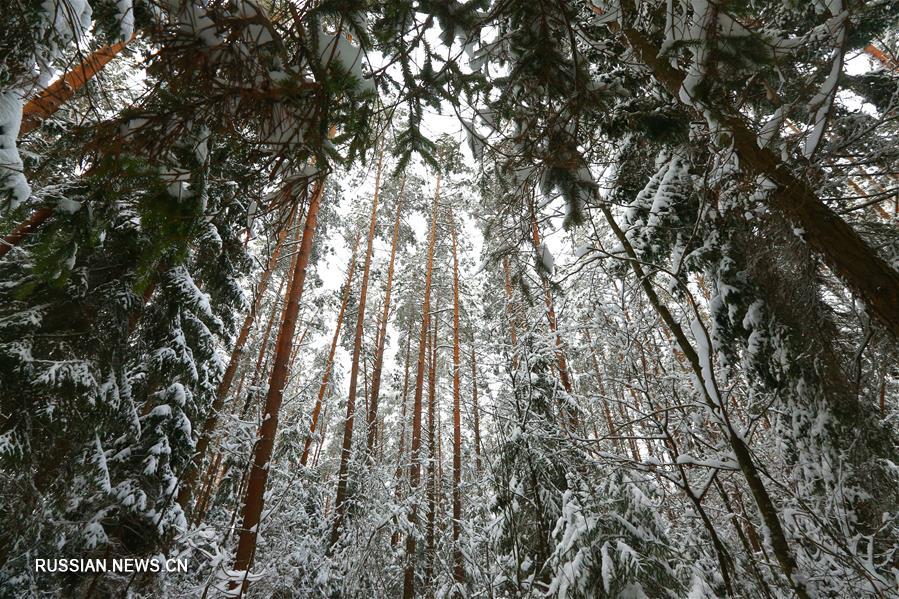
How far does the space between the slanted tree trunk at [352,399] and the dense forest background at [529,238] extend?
2.39 metres

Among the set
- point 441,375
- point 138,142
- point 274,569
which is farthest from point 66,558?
point 441,375

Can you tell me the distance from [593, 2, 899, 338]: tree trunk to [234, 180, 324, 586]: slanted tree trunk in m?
3.91

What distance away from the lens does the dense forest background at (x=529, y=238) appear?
1.76 m

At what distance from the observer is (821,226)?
247cm

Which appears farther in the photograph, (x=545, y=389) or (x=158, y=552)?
(x=545, y=389)

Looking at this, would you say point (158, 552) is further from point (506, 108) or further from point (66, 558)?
point (506, 108)

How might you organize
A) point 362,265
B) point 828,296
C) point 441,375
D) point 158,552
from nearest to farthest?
point 828,296
point 158,552
point 362,265
point 441,375

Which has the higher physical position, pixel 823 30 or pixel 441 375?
pixel 441 375

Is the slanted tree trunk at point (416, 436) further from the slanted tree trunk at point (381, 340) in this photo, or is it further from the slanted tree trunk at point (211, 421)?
the slanted tree trunk at point (211, 421)

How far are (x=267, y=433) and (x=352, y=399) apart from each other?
5.81 m

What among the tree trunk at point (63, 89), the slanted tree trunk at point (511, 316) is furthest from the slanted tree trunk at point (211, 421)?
the slanted tree trunk at point (511, 316)

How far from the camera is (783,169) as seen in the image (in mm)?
2564

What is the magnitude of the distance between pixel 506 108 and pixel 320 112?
4.23 feet

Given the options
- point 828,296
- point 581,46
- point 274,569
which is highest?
point 581,46
